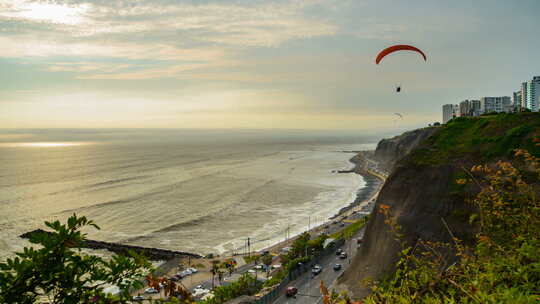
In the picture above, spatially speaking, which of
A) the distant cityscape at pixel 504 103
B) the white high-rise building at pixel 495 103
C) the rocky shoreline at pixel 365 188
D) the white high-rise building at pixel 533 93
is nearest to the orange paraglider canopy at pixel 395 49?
the rocky shoreline at pixel 365 188

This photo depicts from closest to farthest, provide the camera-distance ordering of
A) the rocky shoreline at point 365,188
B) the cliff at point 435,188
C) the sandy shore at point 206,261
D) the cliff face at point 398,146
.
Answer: the cliff at point 435,188
the sandy shore at point 206,261
the rocky shoreline at point 365,188
the cliff face at point 398,146

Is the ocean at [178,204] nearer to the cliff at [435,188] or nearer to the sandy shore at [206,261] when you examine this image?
the sandy shore at [206,261]

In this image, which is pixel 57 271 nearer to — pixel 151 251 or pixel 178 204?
pixel 151 251

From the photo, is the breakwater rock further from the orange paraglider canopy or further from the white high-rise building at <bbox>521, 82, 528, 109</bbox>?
the white high-rise building at <bbox>521, 82, 528, 109</bbox>

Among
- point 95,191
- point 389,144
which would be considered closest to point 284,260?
point 95,191

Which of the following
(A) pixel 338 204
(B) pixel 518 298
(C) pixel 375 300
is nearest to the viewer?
(B) pixel 518 298

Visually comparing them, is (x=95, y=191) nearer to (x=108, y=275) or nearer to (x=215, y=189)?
(x=215, y=189)
